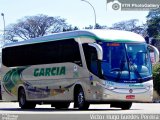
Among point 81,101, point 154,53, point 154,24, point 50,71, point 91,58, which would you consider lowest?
point 81,101

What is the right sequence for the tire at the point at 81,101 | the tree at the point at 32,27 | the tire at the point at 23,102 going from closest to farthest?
the tire at the point at 81,101
the tire at the point at 23,102
the tree at the point at 32,27

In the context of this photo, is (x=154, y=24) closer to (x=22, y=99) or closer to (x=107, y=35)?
(x=22, y=99)

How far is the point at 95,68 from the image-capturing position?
24.0 m

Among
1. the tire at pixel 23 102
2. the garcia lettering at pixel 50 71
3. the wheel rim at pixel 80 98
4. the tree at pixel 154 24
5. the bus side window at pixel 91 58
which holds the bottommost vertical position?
the tire at pixel 23 102

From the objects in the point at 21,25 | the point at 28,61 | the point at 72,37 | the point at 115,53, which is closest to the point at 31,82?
the point at 28,61

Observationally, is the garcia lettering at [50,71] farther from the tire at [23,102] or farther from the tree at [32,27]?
the tree at [32,27]

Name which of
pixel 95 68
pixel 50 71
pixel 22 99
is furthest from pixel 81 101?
pixel 22 99

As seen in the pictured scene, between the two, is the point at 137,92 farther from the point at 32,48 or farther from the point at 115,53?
the point at 32,48

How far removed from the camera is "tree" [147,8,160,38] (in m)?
110

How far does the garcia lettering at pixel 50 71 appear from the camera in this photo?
86.2 feet

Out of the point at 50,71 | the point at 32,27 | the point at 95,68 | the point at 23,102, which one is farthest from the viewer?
the point at 32,27

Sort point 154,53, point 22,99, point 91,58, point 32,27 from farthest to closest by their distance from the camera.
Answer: point 32,27 → point 22,99 → point 154,53 → point 91,58

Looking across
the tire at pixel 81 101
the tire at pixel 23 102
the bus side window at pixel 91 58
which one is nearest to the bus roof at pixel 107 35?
the bus side window at pixel 91 58

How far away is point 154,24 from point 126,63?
88.9 metres
